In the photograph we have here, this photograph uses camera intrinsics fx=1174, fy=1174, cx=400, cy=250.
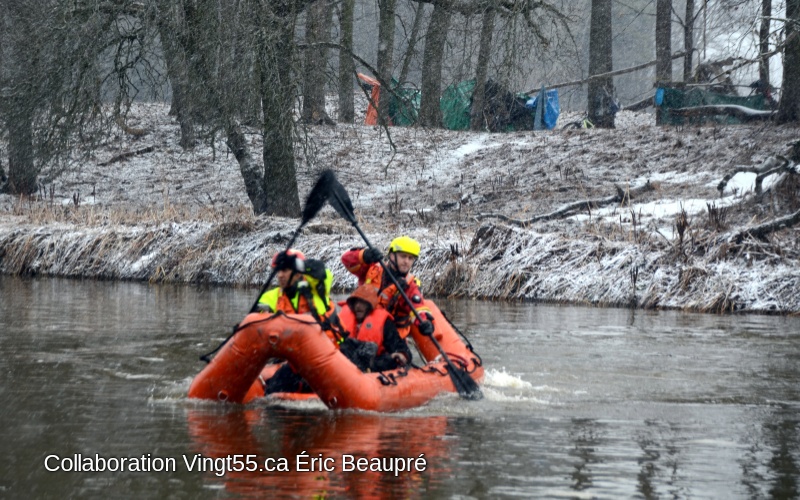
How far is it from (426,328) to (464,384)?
23.0 inches

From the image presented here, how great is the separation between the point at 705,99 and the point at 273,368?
718 inches

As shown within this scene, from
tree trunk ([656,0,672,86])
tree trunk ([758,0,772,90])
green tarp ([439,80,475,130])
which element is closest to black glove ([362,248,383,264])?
tree trunk ([758,0,772,90])

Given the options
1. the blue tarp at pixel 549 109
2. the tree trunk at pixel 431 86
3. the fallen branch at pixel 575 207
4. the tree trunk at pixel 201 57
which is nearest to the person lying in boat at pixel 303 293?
the tree trunk at pixel 201 57

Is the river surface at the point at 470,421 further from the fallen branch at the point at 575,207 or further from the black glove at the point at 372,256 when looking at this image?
the fallen branch at the point at 575,207

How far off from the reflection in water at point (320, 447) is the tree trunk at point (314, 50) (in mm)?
9445

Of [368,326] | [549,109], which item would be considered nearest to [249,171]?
[368,326]

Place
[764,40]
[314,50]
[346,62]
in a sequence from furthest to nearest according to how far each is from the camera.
A: [346,62] → [314,50] → [764,40]

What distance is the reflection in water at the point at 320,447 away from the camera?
6066 mm

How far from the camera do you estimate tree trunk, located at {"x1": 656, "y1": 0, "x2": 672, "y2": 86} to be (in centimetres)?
2534

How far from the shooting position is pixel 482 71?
2286cm

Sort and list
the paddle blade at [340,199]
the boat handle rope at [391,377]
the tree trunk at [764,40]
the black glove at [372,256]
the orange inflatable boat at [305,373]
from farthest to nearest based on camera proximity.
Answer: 1. the tree trunk at [764,40]
2. the paddle blade at [340,199]
3. the black glove at [372,256]
4. the boat handle rope at [391,377]
5. the orange inflatable boat at [305,373]

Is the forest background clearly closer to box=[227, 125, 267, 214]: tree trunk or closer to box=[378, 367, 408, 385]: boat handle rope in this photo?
box=[227, 125, 267, 214]: tree trunk

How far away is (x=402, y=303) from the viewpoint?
10008mm

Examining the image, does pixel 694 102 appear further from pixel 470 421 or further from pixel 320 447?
pixel 320 447
